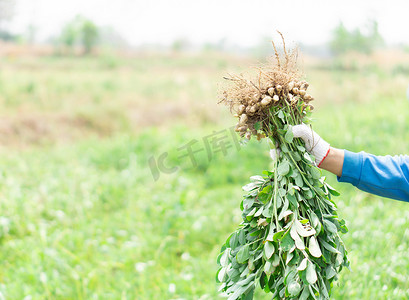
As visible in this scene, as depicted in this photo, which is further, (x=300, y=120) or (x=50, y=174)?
(x=50, y=174)

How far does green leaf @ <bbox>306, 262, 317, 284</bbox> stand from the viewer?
1.31 m

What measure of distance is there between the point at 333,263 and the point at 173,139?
186 inches

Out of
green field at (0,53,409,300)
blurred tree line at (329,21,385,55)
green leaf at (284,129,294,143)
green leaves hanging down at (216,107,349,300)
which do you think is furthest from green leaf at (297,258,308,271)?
blurred tree line at (329,21,385,55)

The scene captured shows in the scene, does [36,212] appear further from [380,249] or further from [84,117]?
[84,117]

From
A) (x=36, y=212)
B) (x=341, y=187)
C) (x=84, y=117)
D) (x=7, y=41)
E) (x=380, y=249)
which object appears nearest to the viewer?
(x=380, y=249)

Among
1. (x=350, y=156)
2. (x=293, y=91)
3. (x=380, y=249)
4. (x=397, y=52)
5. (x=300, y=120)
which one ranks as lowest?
(x=380, y=249)

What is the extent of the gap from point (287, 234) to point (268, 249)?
89mm

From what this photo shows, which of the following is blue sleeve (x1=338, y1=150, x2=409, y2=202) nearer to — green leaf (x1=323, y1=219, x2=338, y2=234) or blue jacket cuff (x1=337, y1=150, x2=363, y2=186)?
blue jacket cuff (x1=337, y1=150, x2=363, y2=186)

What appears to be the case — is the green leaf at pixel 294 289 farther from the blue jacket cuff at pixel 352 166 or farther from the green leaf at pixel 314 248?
the blue jacket cuff at pixel 352 166

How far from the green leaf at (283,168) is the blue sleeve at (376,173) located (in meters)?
0.33

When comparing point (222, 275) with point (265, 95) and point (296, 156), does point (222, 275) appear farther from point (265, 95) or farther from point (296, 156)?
point (265, 95)

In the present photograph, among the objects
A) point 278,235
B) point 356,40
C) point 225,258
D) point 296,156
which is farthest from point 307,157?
point 356,40

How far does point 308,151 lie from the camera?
1.60m

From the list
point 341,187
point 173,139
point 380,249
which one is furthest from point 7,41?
point 380,249
